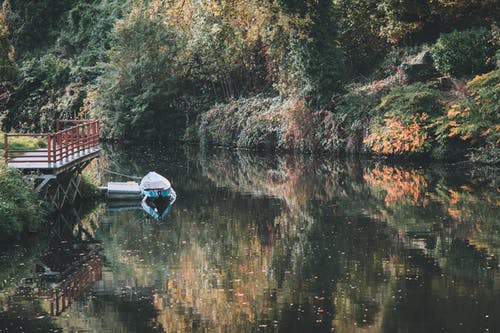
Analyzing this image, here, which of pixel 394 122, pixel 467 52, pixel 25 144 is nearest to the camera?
pixel 25 144

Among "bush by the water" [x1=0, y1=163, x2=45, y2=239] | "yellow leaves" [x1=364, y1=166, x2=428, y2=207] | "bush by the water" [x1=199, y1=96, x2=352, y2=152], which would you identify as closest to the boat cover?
"bush by the water" [x1=0, y1=163, x2=45, y2=239]

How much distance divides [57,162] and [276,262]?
806 centimetres

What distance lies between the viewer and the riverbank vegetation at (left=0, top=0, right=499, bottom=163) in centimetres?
3519

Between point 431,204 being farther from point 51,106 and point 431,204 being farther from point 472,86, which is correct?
point 51,106

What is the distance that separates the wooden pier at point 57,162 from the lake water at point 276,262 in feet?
2.77

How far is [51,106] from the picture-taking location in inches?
2077

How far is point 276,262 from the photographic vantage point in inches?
749

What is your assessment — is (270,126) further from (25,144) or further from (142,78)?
(25,144)

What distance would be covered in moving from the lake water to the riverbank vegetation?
191 inches

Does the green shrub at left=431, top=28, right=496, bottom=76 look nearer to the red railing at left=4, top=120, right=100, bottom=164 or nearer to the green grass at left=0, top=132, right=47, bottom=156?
the red railing at left=4, top=120, right=100, bottom=164

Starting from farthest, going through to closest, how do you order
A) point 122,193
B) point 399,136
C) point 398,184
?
point 399,136, point 398,184, point 122,193

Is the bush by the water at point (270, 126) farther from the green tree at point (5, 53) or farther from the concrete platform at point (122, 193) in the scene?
the concrete platform at point (122, 193)

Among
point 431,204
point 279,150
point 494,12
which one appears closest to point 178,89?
point 279,150

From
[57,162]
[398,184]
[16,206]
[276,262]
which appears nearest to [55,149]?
[57,162]
